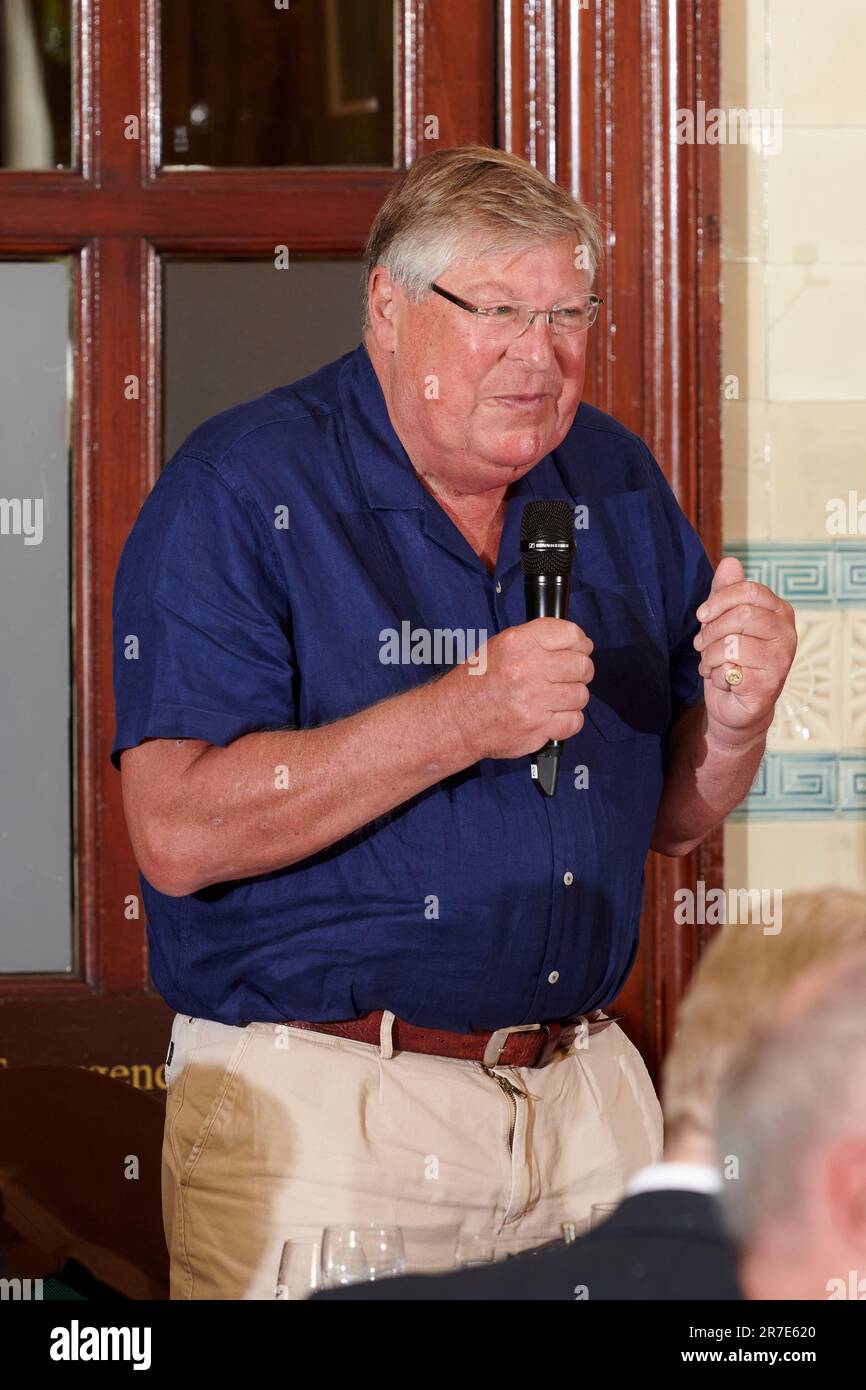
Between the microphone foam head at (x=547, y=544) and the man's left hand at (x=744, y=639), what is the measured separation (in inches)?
5.9

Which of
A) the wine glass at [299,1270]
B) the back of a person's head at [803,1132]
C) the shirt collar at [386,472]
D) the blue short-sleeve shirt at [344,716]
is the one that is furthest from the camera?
the shirt collar at [386,472]

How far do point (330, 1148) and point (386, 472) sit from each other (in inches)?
26.5

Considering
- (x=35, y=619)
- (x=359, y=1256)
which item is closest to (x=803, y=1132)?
(x=359, y=1256)

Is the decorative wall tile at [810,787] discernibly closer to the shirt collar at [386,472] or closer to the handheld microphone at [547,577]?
the shirt collar at [386,472]

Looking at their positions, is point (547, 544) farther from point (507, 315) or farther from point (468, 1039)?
point (468, 1039)

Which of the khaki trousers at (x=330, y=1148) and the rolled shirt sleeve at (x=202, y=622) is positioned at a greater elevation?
the rolled shirt sleeve at (x=202, y=622)

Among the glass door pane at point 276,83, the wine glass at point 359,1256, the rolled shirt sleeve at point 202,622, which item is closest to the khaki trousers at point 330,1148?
the rolled shirt sleeve at point 202,622

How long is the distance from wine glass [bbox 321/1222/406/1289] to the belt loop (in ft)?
1.48

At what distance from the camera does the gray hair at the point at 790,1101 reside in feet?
2.78

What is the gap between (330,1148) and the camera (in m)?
1.56

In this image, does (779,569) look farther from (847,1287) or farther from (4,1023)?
(847,1287)

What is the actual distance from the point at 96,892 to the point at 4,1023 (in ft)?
0.79

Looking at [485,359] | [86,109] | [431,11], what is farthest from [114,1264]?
[431,11]

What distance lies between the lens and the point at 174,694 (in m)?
1.52
